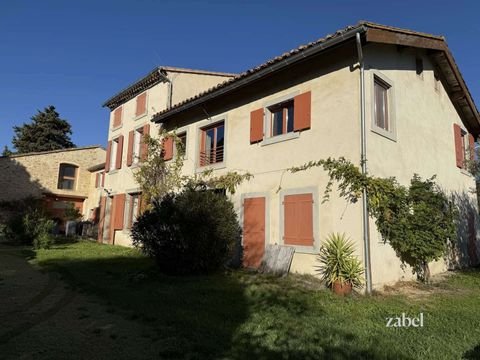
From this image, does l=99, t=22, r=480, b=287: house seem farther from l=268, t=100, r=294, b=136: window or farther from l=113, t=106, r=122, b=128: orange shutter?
l=113, t=106, r=122, b=128: orange shutter

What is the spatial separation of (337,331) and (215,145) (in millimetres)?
8515

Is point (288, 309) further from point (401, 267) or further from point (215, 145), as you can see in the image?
point (215, 145)

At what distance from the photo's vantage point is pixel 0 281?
7676mm

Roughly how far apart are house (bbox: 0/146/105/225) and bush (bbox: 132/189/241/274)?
19.4m

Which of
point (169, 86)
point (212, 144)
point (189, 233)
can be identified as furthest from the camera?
point (169, 86)

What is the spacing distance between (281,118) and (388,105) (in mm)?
2811

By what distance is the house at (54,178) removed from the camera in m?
24.3

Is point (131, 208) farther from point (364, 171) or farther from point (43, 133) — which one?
point (43, 133)

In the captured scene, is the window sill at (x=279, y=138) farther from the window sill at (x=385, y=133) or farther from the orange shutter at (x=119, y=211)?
the orange shutter at (x=119, y=211)

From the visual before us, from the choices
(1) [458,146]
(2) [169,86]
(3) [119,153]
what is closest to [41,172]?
(3) [119,153]

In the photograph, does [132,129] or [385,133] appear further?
[132,129]

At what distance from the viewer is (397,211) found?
7992 millimetres

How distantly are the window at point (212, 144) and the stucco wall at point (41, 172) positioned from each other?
18060 millimetres

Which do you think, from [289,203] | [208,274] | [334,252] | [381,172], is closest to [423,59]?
[381,172]
